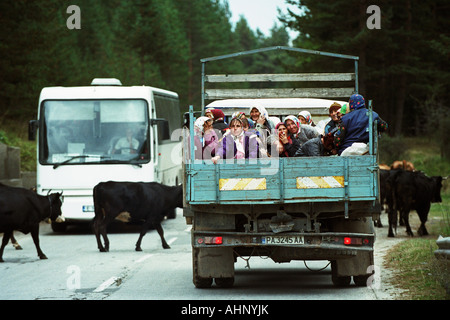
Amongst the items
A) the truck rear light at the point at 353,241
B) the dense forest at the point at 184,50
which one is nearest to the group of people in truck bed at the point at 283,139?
the truck rear light at the point at 353,241

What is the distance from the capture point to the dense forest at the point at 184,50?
3894 cm

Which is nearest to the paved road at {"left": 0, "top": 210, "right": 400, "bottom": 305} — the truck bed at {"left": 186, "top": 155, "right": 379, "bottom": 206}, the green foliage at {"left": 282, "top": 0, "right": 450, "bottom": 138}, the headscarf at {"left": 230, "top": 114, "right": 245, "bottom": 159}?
the truck bed at {"left": 186, "top": 155, "right": 379, "bottom": 206}

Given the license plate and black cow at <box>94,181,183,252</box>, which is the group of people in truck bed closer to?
the license plate

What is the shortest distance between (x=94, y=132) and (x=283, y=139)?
11289mm

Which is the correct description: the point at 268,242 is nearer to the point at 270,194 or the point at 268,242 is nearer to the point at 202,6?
the point at 270,194

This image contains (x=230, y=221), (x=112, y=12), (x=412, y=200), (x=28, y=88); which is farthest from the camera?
(x=112, y=12)

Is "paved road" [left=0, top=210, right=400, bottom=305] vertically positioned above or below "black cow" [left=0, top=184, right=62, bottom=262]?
below

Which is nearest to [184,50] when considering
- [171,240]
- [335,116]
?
[171,240]

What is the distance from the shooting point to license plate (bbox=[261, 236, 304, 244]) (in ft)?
34.4

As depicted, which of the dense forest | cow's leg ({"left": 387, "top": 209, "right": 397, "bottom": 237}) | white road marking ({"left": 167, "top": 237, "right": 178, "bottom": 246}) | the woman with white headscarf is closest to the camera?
the woman with white headscarf

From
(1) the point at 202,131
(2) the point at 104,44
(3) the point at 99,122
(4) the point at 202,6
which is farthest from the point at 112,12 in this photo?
(1) the point at 202,131

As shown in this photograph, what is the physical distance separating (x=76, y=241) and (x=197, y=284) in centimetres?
896
